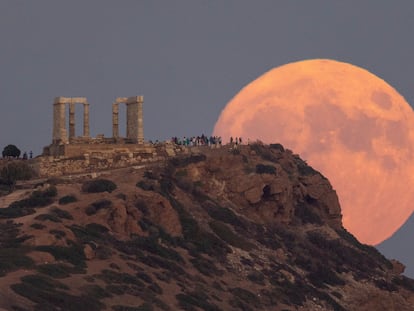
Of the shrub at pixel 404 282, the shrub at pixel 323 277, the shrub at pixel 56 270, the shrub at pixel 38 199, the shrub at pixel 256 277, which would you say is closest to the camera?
the shrub at pixel 56 270

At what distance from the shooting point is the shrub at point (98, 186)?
92125 millimetres

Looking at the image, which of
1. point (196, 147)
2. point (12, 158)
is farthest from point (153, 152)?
point (12, 158)

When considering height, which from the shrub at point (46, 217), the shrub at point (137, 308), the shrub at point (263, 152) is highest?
the shrub at point (263, 152)

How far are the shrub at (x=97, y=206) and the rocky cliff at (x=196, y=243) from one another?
0.09 m

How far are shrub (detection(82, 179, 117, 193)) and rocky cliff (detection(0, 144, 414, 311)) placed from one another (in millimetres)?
98

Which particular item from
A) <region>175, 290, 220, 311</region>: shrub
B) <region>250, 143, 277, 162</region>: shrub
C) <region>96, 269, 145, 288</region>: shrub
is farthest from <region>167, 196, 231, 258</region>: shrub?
<region>250, 143, 277, 162</region>: shrub

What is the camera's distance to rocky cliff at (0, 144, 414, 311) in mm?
72750

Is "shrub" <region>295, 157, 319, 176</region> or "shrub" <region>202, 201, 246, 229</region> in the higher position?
"shrub" <region>295, 157, 319, 176</region>

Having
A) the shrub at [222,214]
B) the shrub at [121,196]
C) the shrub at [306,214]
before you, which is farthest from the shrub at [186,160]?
the shrub at [121,196]

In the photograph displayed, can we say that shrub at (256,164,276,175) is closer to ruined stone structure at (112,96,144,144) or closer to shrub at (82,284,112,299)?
ruined stone structure at (112,96,144,144)

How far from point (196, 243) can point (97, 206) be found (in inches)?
404

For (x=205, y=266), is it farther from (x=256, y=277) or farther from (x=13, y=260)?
(x=13, y=260)

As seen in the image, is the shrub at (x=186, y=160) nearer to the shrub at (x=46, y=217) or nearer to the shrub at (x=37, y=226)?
the shrub at (x=46, y=217)

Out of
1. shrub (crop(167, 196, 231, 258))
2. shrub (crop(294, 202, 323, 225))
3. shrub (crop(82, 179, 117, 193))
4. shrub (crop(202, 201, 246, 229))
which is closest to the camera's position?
shrub (crop(82, 179, 117, 193))
